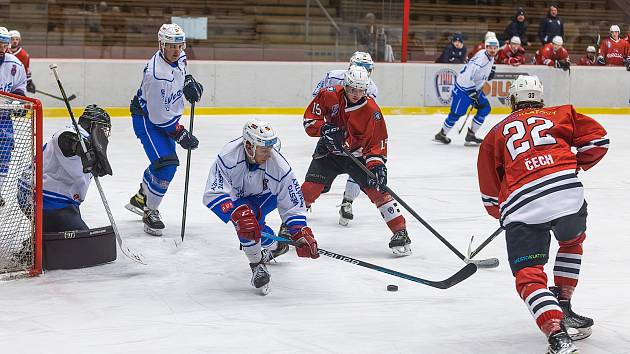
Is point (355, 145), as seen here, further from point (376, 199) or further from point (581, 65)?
point (581, 65)

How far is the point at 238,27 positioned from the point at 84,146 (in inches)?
307

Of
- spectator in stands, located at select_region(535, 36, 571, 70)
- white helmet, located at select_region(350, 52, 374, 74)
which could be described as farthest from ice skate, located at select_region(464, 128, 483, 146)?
white helmet, located at select_region(350, 52, 374, 74)

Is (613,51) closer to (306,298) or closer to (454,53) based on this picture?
(454,53)

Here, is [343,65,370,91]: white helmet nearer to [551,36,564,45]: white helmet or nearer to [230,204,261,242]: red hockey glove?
[230,204,261,242]: red hockey glove

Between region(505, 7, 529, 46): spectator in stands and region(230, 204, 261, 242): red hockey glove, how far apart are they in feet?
33.5

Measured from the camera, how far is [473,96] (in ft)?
32.7

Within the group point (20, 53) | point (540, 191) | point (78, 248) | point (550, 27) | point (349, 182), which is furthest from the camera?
point (550, 27)

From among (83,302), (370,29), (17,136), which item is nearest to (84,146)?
(17,136)

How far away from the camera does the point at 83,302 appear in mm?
4305

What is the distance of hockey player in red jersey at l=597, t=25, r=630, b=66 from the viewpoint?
13.4m

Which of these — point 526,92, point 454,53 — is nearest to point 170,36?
point 526,92

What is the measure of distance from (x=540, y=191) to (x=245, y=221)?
1297mm

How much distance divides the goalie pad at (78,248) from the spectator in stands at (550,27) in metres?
9.93

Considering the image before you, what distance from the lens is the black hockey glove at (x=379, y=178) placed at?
5297 millimetres
